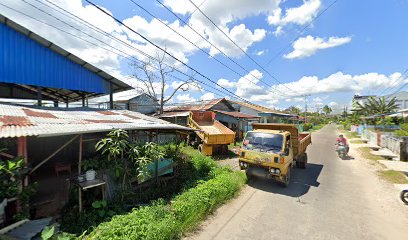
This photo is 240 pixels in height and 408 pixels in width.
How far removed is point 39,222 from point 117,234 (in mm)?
2016

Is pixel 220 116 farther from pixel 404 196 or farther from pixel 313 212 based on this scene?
pixel 404 196

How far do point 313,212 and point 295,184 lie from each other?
269 centimetres

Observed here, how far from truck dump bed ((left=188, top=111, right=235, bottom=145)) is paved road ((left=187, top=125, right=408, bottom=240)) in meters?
4.84

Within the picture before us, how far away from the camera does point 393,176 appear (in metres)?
9.95

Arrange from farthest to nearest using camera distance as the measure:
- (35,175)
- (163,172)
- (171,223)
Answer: (35,175), (163,172), (171,223)

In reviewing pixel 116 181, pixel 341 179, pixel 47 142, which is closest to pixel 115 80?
pixel 47 142

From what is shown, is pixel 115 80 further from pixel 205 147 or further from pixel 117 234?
pixel 117 234

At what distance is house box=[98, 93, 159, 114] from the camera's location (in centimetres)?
2464

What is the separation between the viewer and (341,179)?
9.82 meters

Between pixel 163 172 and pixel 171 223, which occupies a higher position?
pixel 163 172

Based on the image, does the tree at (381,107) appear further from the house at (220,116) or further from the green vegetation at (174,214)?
the green vegetation at (174,214)

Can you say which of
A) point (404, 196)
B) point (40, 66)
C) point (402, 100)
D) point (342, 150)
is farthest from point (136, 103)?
point (402, 100)

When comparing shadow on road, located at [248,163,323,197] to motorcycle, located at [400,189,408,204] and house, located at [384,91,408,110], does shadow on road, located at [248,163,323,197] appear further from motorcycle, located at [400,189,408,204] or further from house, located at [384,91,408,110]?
house, located at [384,91,408,110]

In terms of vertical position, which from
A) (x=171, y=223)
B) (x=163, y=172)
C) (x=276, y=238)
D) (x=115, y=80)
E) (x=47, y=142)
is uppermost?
(x=115, y=80)
